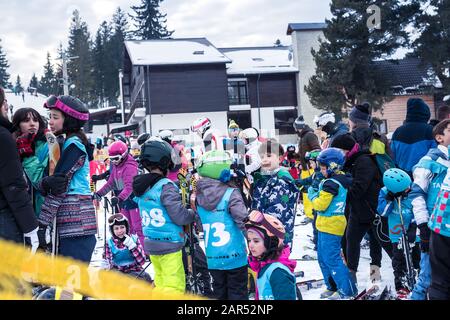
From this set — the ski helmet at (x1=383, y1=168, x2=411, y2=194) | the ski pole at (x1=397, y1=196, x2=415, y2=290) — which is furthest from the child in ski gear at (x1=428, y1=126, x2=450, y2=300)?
the ski pole at (x1=397, y1=196, x2=415, y2=290)

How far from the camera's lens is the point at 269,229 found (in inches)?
144

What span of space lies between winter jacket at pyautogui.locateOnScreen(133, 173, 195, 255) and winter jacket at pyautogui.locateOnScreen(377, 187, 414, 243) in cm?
190

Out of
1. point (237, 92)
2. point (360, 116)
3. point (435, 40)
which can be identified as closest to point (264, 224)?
point (360, 116)

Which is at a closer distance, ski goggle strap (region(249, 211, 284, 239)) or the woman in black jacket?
ski goggle strap (region(249, 211, 284, 239))

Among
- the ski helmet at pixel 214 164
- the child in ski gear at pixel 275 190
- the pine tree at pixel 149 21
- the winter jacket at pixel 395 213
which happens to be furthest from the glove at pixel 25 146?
the pine tree at pixel 149 21

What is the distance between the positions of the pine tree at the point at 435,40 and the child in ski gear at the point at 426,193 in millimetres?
21953

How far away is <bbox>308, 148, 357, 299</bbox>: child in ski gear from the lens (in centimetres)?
484

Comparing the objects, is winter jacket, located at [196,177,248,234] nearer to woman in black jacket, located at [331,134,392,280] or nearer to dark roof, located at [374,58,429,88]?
woman in black jacket, located at [331,134,392,280]

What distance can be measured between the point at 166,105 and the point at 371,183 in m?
31.2

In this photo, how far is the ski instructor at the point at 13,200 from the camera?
11.5 ft

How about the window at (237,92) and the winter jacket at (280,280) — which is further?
the window at (237,92)

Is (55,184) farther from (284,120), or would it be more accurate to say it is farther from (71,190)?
(284,120)

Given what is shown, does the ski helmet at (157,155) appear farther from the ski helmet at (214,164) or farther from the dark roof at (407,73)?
the dark roof at (407,73)

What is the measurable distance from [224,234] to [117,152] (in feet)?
10.8
